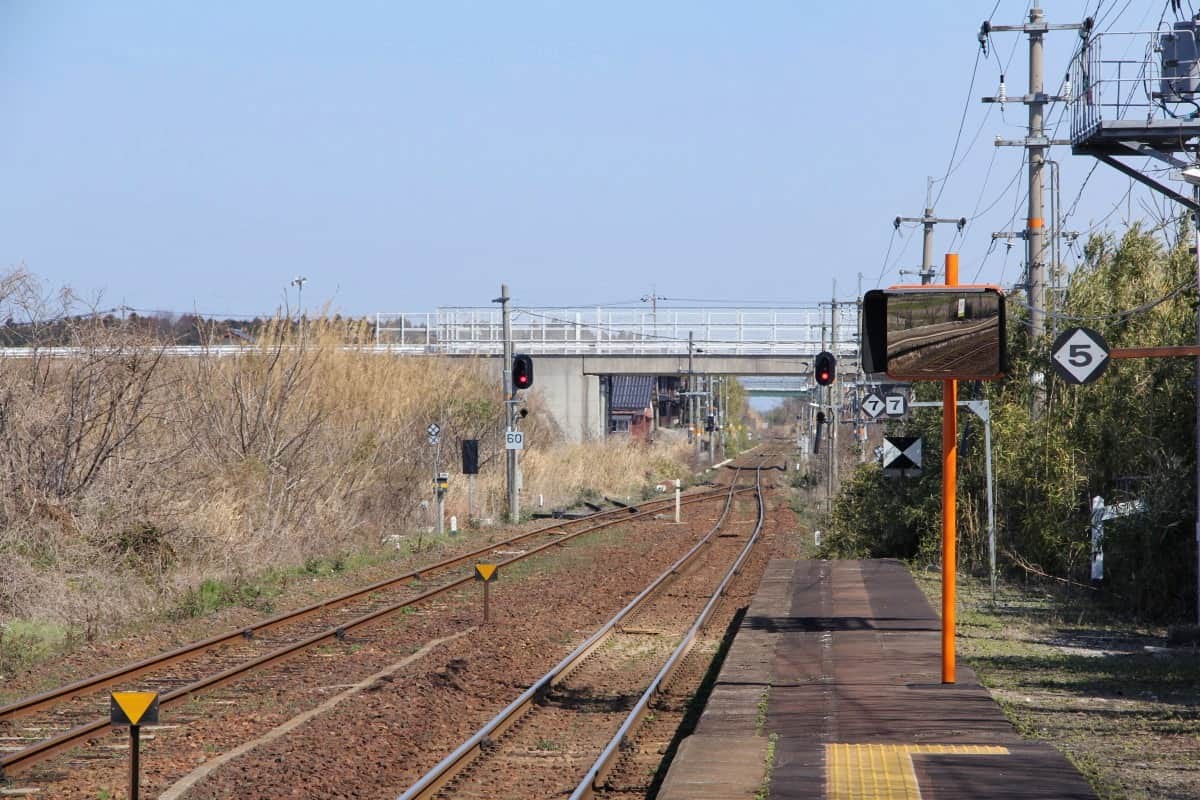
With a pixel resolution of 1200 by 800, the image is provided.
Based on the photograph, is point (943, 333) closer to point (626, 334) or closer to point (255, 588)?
point (255, 588)

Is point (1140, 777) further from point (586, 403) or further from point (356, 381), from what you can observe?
point (586, 403)

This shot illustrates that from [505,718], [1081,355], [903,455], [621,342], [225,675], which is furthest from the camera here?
[621,342]

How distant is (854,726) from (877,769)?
1495 mm

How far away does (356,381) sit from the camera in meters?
34.0

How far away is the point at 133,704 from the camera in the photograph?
759 centimetres

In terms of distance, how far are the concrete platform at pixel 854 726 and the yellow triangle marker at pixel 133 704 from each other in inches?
117

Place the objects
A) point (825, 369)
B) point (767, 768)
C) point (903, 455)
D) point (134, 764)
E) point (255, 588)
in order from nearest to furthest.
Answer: point (134, 764) → point (767, 768) → point (903, 455) → point (255, 588) → point (825, 369)

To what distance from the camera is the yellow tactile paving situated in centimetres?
738

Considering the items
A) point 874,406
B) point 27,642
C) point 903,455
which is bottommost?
point 27,642

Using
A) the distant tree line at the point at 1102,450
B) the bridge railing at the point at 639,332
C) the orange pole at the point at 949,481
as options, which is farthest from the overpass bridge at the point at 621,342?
the orange pole at the point at 949,481

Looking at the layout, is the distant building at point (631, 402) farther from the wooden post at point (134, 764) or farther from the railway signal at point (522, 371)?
the wooden post at point (134, 764)

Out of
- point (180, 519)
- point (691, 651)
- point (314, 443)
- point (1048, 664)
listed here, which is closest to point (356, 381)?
point (314, 443)

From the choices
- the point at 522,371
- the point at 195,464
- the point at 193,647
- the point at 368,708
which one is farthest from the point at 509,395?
the point at 368,708

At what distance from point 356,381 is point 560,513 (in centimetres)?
758
